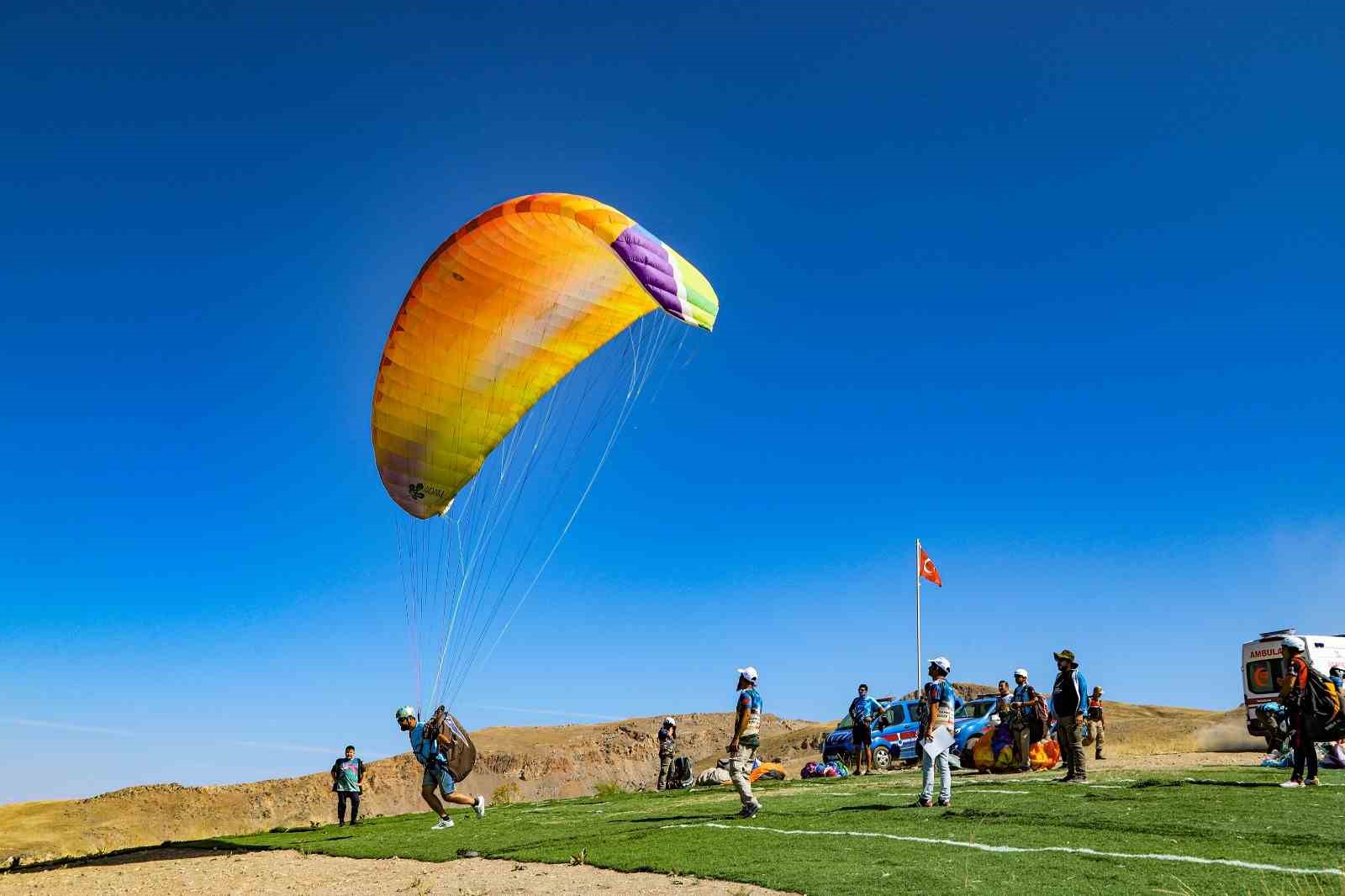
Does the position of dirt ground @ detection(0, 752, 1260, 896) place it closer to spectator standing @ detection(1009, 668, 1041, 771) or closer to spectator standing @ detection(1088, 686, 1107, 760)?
spectator standing @ detection(1009, 668, 1041, 771)

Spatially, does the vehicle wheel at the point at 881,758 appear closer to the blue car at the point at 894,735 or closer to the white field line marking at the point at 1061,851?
the blue car at the point at 894,735

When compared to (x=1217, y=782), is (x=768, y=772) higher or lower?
lower

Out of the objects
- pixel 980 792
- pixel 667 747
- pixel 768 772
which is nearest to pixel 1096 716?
pixel 768 772

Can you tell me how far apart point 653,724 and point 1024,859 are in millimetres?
57468

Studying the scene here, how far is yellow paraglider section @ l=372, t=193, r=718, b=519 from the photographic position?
15.2 meters

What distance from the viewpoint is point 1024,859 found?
26.9 feet

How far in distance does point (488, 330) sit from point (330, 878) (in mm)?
8363

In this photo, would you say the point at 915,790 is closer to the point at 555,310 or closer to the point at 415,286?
the point at 555,310

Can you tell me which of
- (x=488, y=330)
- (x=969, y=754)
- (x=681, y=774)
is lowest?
(x=681, y=774)

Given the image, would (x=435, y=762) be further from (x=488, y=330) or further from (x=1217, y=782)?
(x=1217, y=782)

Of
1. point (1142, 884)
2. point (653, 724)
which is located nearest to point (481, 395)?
point (1142, 884)

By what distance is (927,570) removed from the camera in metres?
31.5

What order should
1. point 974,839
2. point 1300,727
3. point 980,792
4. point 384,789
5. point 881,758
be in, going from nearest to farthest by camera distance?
point 974,839, point 1300,727, point 980,792, point 881,758, point 384,789

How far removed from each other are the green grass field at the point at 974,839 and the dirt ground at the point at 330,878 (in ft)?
1.08
